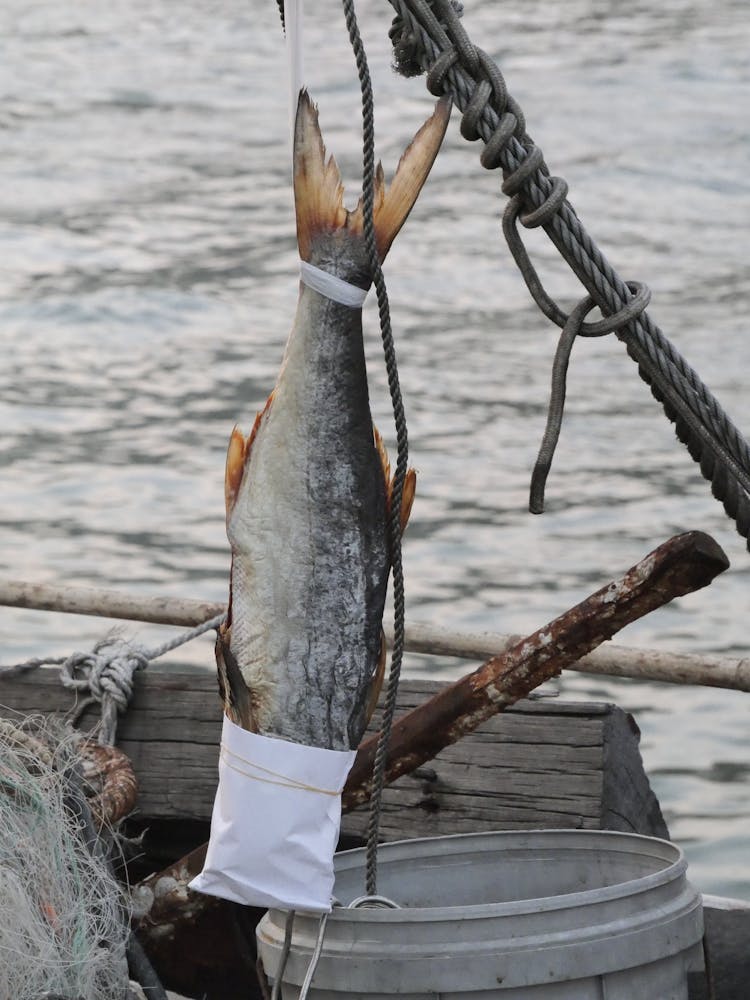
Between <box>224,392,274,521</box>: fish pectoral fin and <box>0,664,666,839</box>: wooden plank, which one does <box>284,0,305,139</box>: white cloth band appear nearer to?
<box>224,392,274,521</box>: fish pectoral fin

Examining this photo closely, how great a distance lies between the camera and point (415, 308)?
41.5ft

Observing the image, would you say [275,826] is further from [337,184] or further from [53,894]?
[337,184]

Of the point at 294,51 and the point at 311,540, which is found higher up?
the point at 294,51

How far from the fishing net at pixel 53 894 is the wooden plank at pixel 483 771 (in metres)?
0.50

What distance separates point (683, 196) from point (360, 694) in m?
13.3

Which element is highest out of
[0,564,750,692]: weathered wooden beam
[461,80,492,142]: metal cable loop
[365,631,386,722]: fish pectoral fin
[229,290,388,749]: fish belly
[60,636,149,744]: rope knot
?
[461,80,492,142]: metal cable loop

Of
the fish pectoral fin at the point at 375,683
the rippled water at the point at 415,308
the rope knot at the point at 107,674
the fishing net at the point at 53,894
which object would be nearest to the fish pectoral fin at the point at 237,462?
the fish pectoral fin at the point at 375,683

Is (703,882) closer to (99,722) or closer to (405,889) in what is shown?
(99,722)

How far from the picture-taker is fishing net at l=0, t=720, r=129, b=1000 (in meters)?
2.35

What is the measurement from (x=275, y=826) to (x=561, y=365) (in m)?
0.71

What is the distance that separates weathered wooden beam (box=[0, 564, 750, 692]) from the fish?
1305mm

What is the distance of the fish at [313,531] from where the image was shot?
6.67ft

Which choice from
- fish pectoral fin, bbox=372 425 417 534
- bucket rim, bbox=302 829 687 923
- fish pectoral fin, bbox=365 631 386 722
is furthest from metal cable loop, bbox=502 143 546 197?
bucket rim, bbox=302 829 687 923

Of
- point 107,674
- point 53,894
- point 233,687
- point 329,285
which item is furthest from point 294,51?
point 107,674
